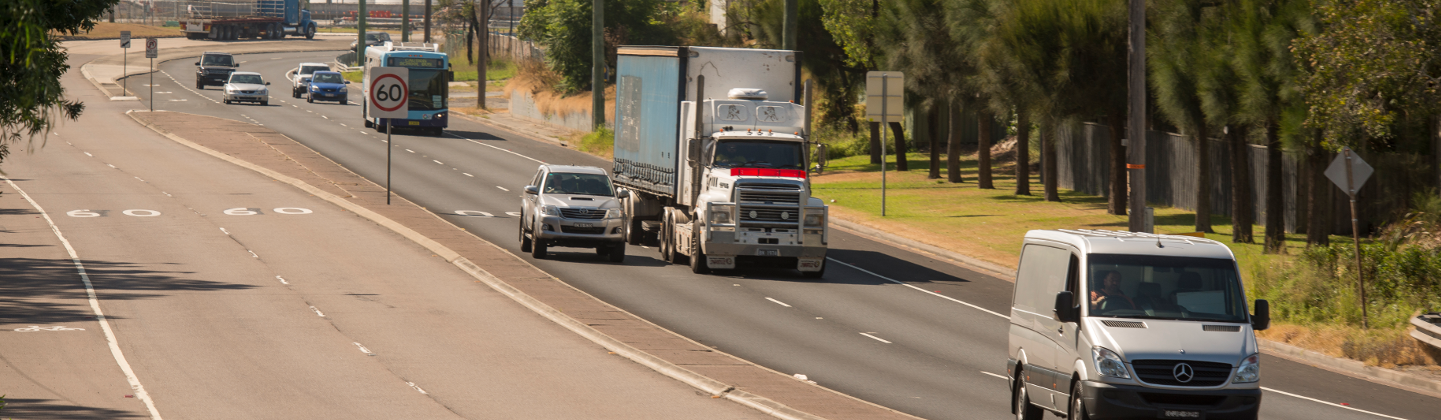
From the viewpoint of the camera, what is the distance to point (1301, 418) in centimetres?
1477

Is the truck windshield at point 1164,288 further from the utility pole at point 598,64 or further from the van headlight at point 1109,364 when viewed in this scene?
the utility pole at point 598,64

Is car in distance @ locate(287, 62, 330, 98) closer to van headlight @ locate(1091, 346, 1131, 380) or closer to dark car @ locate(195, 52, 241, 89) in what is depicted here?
dark car @ locate(195, 52, 241, 89)

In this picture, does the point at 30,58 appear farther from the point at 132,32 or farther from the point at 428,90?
the point at 132,32

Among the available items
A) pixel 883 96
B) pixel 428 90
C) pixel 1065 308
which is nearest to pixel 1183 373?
pixel 1065 308

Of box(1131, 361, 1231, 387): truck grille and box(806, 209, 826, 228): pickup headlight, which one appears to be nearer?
box(1131, 361, 1231, 387): truck grille

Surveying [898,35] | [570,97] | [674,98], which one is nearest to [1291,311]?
[674,98]

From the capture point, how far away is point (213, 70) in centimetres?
7844

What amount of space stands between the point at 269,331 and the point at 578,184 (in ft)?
33.1

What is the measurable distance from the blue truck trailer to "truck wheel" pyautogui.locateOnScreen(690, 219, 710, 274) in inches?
4102

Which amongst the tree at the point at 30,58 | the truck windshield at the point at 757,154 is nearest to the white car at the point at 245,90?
the truck windshield at the point at 757,154

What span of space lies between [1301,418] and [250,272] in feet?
58.1

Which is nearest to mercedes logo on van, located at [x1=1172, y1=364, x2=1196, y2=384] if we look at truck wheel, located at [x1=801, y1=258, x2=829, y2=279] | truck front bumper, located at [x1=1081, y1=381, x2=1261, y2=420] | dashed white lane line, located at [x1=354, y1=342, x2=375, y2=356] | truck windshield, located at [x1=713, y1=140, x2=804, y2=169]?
truck front bumper, located at [x1=1081, y1=381, x2=1261, y2=420]

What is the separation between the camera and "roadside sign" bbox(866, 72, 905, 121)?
36.8 m

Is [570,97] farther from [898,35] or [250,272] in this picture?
[250,272]
